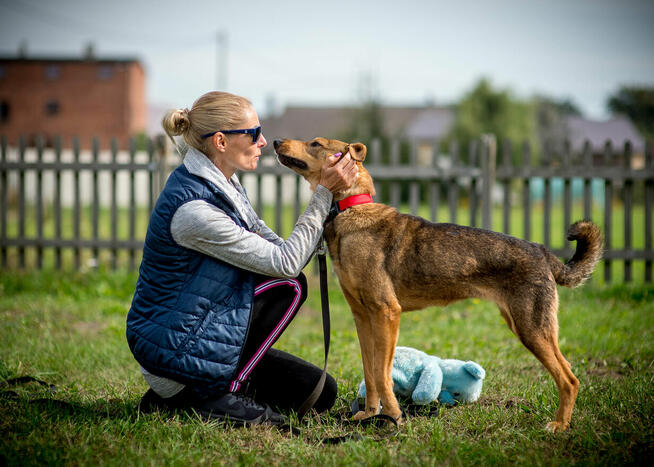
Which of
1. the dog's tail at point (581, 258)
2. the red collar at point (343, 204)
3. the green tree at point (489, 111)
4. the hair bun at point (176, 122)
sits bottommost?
the dog's tail at point (581, 258)

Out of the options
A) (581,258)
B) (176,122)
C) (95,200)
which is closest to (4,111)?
(95,200)

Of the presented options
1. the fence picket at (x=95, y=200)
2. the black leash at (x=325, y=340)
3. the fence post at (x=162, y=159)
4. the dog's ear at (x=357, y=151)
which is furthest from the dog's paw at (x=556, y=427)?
the fence picket at (x=95, y=200)

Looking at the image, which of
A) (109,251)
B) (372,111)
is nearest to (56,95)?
(372,111)

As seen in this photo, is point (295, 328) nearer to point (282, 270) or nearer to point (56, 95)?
point (282, 270)

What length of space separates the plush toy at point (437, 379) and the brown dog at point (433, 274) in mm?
302

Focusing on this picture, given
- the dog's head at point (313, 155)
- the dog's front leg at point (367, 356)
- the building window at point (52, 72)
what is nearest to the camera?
the dog's front leg at point (367, 356)

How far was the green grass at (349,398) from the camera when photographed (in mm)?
3088

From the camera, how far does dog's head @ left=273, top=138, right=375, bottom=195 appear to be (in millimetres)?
3951

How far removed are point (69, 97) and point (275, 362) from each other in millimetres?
51015

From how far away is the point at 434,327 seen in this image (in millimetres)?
6398

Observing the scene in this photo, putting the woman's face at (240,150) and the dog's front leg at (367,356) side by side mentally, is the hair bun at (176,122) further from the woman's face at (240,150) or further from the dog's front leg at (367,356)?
the dog's front leg at (367,356)

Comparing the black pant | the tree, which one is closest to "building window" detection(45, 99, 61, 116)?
the black pant

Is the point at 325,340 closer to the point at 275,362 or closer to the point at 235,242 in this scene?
the point at 275,362

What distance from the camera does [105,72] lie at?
4841 cm
